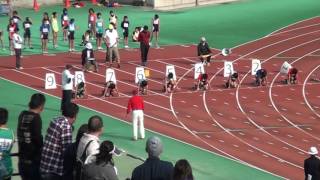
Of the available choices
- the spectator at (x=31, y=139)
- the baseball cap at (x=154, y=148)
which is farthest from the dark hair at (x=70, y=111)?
the baseball cap at (x=154, y=148)

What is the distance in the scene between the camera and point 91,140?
9.77 meters

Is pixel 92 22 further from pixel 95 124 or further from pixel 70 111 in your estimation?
pixel 95 124

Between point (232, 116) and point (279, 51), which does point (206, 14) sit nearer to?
point (279, 51)

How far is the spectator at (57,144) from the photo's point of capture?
10.2 metres

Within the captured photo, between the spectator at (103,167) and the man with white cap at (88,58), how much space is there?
24.1 m

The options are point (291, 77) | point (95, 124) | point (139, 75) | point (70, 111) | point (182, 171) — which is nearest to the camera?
point (182, 171)

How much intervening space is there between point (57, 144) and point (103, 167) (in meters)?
1.28

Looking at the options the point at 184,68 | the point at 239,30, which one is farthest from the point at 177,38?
the point at 184,68

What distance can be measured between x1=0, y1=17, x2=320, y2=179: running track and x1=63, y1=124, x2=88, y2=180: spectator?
12376 mm

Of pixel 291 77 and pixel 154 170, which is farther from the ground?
pixel 154 170

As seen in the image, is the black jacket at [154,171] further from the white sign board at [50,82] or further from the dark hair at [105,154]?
the white sign board at [50,82]

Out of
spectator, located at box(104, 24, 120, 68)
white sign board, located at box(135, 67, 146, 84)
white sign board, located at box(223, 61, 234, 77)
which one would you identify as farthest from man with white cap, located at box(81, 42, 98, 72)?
white sign board, located at box(223, 61, 234, 77)

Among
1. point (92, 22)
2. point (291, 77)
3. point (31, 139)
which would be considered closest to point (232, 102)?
point (291, 77)

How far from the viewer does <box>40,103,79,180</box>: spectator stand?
10.2 meters
